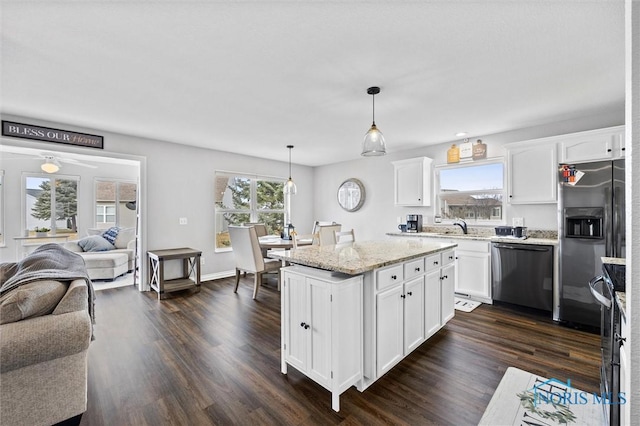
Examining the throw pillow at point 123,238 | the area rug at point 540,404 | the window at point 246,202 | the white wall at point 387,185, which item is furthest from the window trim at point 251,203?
the area rug at point 540,404

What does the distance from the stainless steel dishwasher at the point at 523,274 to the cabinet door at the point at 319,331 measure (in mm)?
2852

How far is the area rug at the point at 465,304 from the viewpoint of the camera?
3502 millimetres

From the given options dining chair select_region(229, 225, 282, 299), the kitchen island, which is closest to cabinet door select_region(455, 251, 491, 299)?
the kitchen island

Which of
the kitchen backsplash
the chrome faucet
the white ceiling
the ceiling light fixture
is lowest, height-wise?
the kitchen backsplash

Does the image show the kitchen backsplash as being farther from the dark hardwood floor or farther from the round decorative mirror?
the round decorative mirror

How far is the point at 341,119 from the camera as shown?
348 centimetres

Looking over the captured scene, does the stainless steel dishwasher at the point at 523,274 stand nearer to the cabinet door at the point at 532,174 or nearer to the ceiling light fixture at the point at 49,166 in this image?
the cabinet door at the point at 532,174

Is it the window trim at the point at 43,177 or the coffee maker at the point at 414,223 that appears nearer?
the coffee maker at the point at 414,223

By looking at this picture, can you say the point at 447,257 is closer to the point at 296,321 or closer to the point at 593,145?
the point at 296,321

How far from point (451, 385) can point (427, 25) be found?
2478 millimetres

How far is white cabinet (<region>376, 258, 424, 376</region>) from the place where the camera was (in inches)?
77.7

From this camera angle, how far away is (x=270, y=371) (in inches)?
85.1

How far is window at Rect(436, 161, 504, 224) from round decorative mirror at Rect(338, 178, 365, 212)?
1649 millimetres

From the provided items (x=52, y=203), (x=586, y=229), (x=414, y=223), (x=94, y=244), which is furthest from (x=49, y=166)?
(x=586, y=229)
